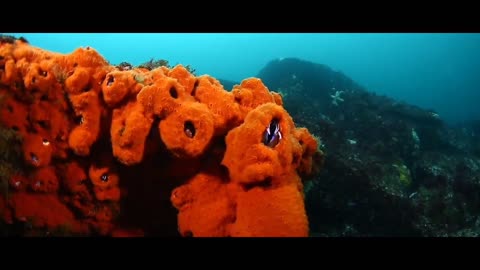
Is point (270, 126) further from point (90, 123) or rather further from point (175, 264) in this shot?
point (90, 123)

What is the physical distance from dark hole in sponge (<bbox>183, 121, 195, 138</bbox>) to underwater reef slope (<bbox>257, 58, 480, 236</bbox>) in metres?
2.39

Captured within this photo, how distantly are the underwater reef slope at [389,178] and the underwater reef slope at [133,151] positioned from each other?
6.32ft

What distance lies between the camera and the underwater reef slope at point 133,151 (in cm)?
312

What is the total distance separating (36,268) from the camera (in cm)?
232

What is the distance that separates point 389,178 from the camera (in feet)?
29.5

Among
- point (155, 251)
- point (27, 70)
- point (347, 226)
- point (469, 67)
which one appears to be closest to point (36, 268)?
point (155, 251)

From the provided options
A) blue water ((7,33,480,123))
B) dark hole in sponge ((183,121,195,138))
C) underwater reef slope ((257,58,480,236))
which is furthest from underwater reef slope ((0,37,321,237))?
blue water ((7,33,480,123))

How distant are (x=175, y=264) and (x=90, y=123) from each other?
174 cm

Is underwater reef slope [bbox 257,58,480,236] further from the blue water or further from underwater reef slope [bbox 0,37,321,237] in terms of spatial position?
the blue water

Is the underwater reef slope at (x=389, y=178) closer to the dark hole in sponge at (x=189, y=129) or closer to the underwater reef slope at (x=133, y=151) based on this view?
the underwater reef slope at (x=133, y=151)

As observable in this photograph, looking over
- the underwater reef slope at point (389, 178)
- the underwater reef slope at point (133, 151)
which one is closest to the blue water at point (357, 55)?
the underwater reef slope at point (389, 178)

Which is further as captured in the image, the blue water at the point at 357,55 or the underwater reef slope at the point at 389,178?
the blue water at the point at 357,55

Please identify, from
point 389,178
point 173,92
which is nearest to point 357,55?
point 389,178

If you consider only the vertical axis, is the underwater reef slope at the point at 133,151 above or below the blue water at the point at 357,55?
below
